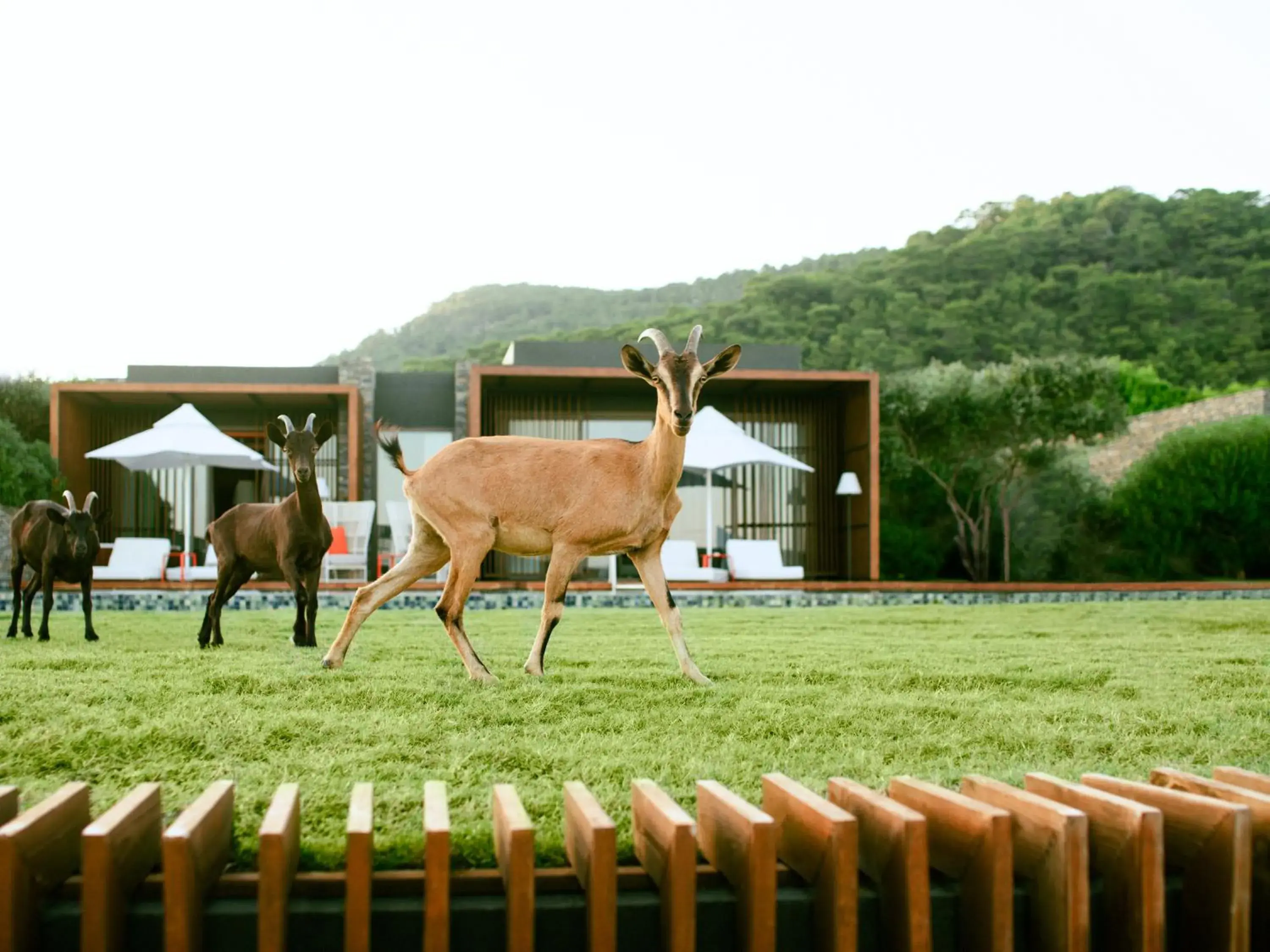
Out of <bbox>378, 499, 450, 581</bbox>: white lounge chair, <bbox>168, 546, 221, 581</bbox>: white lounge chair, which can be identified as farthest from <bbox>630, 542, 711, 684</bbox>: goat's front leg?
<bbox>378, 499, 450, 581</bbox>: white lounge chair

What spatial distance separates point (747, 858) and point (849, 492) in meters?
17.5

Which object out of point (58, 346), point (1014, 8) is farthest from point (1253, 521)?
point (58, 346)

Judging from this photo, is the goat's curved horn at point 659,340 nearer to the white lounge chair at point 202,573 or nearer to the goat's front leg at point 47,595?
the goat's front leg at point 47,595

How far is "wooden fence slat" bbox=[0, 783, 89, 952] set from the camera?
159cm

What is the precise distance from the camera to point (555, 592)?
5098 mm

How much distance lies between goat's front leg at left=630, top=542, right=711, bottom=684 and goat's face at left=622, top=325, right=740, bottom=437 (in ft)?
2.20

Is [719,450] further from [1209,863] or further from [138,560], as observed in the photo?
[1209,863]

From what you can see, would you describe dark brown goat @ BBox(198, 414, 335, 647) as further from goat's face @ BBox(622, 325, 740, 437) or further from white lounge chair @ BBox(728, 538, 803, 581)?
white lounge chair @ BBox(728, 538, 803, 581)

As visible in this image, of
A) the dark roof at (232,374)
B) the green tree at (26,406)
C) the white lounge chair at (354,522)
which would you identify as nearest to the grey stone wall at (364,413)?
the dark roof at (232,374)

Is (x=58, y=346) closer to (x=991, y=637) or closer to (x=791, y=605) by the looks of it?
(x=791, y=605)

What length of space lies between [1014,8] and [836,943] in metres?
19.8

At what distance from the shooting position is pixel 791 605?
13.3m

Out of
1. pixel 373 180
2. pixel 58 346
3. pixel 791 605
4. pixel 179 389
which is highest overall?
pixel 373 180

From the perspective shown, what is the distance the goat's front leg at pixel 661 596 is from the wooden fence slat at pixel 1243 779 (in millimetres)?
2810
